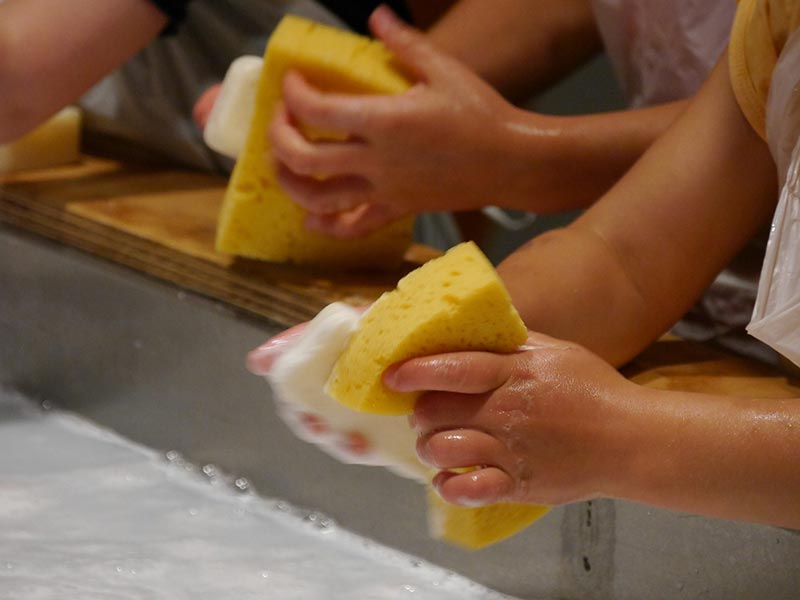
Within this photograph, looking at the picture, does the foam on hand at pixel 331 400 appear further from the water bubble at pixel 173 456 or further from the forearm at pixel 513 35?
the forearm at pixel 513 35

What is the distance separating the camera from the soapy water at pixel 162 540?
34.0 inches

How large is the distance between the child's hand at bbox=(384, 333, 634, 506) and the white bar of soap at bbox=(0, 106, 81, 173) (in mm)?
770

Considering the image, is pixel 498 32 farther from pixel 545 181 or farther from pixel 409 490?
pixel 409 490

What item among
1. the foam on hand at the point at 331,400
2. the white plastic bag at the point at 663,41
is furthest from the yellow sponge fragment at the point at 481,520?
the white plastic bag at the point at 663,41

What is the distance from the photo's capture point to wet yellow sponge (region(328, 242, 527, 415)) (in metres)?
0.64

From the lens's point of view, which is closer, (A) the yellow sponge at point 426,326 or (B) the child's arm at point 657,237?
(A) the yellow sponge at point 426,326

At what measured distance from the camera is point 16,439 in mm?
1104

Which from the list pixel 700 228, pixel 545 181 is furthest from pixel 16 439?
pixel 700 228

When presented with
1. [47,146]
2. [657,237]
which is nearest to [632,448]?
[657,237]

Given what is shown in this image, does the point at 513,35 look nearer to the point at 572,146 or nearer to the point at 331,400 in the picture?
the point at 572,146

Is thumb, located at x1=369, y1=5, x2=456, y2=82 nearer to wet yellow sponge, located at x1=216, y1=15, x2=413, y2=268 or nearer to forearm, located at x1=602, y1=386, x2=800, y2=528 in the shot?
wet yellow sponge, located at x1=216, y1=15, x2=413, y2=268

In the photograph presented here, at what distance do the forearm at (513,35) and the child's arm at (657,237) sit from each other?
0.39 metres

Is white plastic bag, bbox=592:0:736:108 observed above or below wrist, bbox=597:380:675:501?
above

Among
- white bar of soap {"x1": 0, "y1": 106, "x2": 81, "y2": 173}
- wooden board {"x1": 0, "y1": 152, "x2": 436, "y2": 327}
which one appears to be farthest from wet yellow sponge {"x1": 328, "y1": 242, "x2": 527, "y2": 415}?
white bar of soap {"x1": 0, "y1": 106, "x2": 81, "y2": 173}
